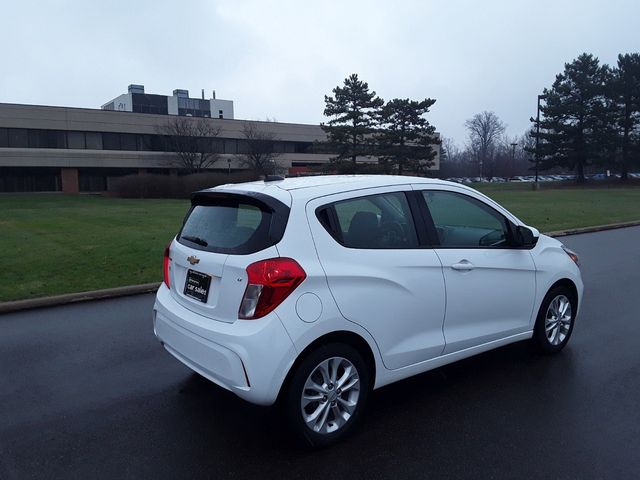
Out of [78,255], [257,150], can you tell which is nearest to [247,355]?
[78,255]

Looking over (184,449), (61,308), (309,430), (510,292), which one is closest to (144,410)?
(184,449)

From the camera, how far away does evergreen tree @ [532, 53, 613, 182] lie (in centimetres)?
5550

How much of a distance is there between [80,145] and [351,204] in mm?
59938

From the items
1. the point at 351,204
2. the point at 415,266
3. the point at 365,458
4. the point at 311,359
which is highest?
the point at 351,204

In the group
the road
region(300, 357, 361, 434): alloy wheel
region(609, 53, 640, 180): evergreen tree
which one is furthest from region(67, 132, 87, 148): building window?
region(300, 357, 361, 434): alloy wheel

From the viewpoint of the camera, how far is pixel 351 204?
377 centimetres

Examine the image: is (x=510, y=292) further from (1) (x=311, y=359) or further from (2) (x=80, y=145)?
(2) (x=80, y=145)

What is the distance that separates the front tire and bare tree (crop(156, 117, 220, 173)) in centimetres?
5568

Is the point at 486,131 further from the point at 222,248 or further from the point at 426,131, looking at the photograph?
the point at 222,248

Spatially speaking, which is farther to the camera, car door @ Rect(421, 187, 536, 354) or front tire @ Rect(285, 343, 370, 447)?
car door @ Rect(421, 187, 536, 354)

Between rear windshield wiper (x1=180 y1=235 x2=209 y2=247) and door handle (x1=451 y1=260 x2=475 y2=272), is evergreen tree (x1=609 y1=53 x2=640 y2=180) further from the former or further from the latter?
rear windshield wiper (x1=180 y1=235 x2=209 y2=247)

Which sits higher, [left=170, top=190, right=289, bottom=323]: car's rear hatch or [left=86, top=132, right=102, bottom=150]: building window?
[left=86, top=132, right=102, bottom=150]: building window

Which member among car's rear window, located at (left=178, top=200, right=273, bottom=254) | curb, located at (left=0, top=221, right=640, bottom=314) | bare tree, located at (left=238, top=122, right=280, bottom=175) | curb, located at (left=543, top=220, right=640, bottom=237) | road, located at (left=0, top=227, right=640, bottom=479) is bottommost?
road, located at (left=0, top=227, right=640, bottom=479)

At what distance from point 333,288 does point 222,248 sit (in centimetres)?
82
